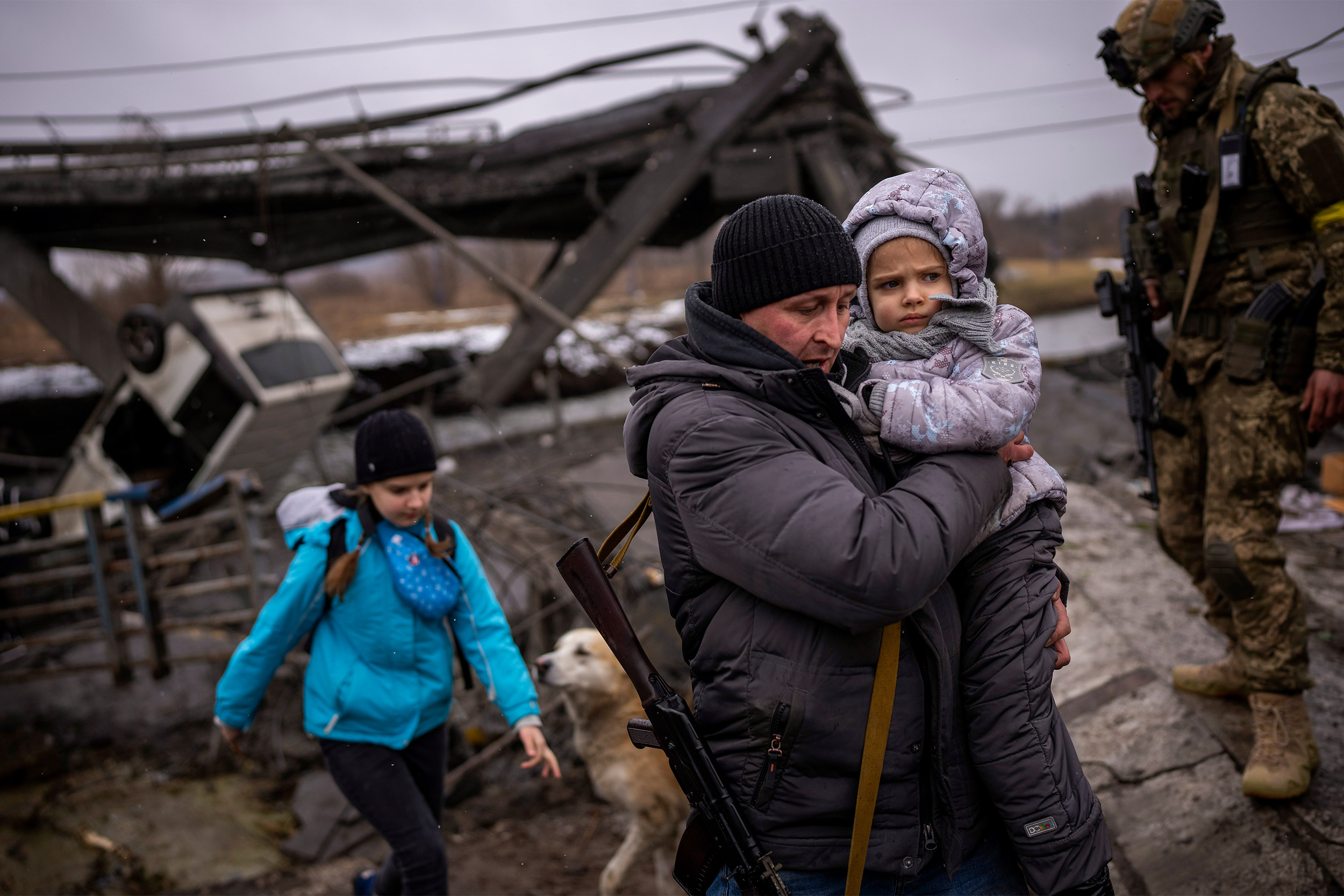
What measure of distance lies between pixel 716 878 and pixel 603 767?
2.15 metres

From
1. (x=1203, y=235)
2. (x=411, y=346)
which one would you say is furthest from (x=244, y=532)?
(x=411, y=346)

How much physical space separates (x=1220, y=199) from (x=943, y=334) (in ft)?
6.63

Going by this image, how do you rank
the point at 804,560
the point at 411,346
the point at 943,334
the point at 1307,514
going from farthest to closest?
the point at 411,346, the point at 1307,514, the point at 943,334, the point at 804,560

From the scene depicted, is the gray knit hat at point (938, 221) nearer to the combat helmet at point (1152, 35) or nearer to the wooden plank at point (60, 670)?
the combat helmet at point (1152, 35)

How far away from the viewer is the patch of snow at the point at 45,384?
40.8ft

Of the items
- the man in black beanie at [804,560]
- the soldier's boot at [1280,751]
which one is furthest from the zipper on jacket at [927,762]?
the soldier's boot at [1280,751]

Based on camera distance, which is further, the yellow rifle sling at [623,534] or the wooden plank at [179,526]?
the wooden plank at [179,526]

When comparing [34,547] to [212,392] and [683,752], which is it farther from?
[683,752]

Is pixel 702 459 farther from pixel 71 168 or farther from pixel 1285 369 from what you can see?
pixel 71 168

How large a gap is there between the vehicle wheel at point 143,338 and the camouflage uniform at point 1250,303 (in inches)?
358

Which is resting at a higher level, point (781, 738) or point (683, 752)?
point (781, 738)

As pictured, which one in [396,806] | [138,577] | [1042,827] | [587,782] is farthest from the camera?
[138,577]

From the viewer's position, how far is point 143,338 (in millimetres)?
8383

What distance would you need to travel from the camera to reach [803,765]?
1325mm
